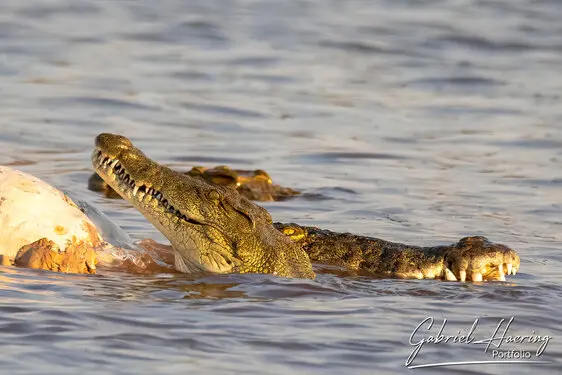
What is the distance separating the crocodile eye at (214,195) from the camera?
7.44 metres

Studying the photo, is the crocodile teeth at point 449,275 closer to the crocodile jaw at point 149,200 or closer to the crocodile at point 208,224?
the crocodile at point 208,224

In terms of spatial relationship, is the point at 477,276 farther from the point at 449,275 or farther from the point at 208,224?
the point at 208,224

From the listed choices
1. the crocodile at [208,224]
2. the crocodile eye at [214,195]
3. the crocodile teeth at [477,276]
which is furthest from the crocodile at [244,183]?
the crocodile eye at [214,195]

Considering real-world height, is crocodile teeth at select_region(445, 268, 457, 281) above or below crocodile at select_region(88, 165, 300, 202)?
below

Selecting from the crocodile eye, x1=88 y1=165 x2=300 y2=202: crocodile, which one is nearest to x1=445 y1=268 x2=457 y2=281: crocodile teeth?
the crocodile eye

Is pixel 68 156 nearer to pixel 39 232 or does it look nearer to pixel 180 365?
pixel 39 232

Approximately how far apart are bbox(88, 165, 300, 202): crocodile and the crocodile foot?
8.86 feet

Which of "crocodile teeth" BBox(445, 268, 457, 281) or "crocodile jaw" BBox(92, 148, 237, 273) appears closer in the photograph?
"crocodile jaw" BBox(92, 148, 237, 273)

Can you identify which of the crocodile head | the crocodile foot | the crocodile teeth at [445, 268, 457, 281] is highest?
the crocodile head

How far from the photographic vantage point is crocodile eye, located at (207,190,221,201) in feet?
24.4

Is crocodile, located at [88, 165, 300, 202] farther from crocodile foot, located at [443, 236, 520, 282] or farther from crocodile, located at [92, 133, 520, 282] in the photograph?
crocodile foot, located at [443, 236, 520, 282]

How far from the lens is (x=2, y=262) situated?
23.2 ft

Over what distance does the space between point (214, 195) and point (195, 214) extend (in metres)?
0.15

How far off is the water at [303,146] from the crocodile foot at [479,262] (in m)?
0.14
